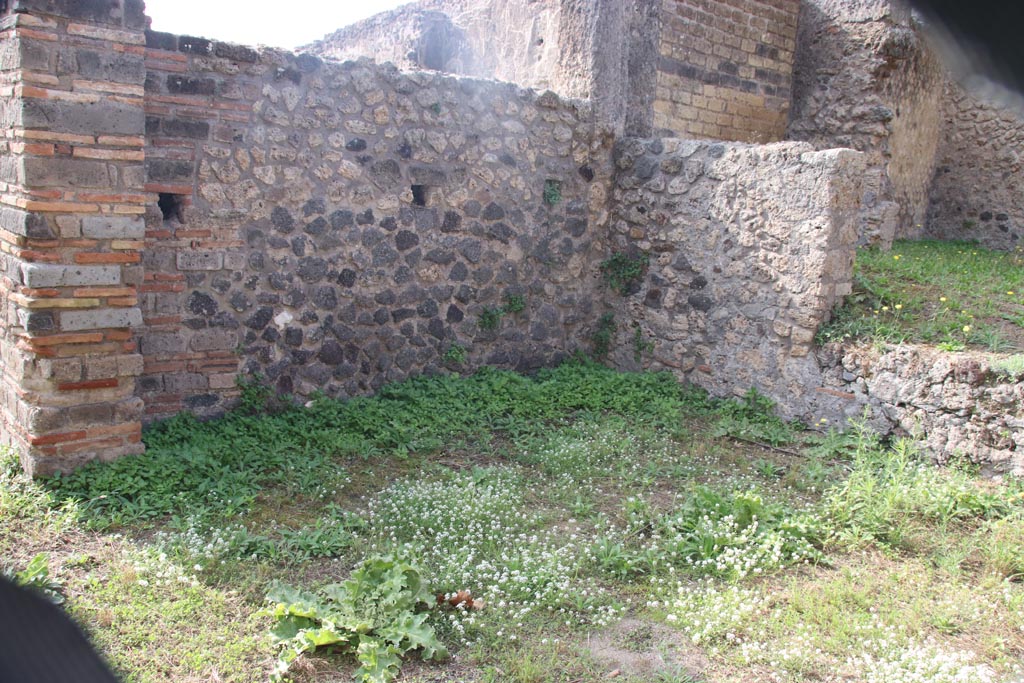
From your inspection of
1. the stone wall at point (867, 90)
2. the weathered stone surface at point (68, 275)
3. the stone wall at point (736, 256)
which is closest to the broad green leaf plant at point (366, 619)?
the weathered stone surface at point (68, 275)

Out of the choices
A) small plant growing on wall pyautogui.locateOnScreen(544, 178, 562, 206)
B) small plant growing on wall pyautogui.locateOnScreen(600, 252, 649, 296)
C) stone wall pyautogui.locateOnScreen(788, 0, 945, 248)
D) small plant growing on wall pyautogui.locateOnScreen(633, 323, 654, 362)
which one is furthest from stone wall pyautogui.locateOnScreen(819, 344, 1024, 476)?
stone wall pyautogui.locateOnScreen(788, 0, 945, 248)

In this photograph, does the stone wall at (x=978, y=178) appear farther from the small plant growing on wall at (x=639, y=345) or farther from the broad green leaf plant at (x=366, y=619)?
the broad green leaf plant at (x=366, y=619)

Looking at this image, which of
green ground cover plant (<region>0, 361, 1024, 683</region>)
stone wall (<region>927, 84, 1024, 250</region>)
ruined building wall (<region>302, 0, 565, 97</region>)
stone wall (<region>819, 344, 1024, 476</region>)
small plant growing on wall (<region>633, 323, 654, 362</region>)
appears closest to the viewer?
green ground cover plant (<region>0, 361, 1024, 683</region>)

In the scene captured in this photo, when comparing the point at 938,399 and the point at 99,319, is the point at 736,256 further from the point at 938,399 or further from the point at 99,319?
the point at 99,319

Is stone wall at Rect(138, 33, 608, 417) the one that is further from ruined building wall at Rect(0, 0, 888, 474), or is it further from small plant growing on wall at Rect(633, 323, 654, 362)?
small plant growing on wall at Rect(633, 323, 654, 362)

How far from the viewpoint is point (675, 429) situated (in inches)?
231

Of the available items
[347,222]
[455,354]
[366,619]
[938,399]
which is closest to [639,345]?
[455,354]

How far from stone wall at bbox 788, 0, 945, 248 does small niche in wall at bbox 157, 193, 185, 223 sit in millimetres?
7241

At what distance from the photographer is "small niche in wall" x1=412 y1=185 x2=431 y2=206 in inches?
245

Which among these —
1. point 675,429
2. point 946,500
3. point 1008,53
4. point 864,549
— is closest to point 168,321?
point 675,429

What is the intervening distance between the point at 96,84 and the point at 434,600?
3.22 meters

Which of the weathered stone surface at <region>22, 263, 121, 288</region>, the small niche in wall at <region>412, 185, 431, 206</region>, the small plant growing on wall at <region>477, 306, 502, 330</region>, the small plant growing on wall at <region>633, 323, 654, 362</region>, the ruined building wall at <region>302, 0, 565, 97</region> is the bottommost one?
the small plant growing on wall at <region>633, 323, 654, 362</region>

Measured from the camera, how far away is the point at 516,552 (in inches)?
155

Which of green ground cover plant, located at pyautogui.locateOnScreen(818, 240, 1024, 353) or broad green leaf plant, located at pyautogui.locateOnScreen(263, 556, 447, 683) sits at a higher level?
green ground cover plant, located at pyautogui.locateOnScreen(818, 240, 1024, 353)
